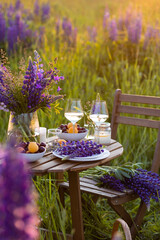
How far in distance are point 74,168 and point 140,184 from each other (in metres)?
0.75

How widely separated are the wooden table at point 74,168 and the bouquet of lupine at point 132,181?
231mm

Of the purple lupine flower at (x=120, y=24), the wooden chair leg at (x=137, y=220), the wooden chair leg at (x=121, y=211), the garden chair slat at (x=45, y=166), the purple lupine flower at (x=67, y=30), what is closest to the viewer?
the garden chair slat at (x=45, y=166)

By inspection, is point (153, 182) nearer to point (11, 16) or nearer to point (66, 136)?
point (66, 136)

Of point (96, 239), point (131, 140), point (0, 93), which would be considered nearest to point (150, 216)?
point (96, 239)

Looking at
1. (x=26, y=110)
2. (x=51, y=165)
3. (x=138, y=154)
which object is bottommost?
(x=138, y=154)

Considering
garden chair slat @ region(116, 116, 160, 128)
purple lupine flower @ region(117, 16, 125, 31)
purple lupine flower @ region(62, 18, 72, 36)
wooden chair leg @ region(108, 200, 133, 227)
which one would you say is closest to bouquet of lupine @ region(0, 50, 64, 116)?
wooden chair leg @ region(108, 200, 133, 227)

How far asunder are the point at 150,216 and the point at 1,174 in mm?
2847

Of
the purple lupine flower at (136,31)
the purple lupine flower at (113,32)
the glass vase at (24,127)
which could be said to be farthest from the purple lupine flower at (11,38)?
the glass vase at (24,127)

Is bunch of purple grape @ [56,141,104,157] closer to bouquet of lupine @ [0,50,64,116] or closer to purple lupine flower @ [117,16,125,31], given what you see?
bouquet of lupine @ [0,50,64,116]

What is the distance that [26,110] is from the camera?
2.08m

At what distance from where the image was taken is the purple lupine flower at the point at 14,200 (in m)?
0.44

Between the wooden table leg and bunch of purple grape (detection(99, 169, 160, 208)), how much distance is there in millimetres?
353

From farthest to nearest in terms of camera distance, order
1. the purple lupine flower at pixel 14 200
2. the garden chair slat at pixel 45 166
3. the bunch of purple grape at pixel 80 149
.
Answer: the bunch of purple grape at pixel 80 149, the garden chair slat at pixel 45 166, the purple lupine flower at pixel 14 200

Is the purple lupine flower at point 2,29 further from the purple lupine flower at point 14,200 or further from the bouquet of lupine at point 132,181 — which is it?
the purple lupine flower at point 14,200
